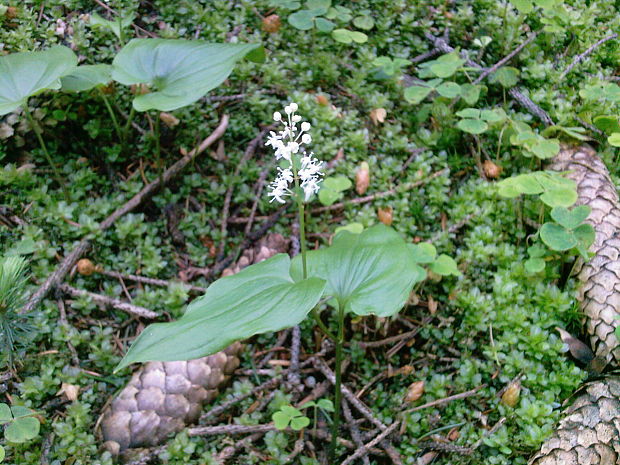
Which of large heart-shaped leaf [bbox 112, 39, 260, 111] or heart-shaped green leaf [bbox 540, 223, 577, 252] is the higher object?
large heart-shaped leaf [bbox 112, 39, 260, 111]

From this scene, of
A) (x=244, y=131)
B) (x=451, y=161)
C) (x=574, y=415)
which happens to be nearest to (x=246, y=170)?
(x=244, y=131)

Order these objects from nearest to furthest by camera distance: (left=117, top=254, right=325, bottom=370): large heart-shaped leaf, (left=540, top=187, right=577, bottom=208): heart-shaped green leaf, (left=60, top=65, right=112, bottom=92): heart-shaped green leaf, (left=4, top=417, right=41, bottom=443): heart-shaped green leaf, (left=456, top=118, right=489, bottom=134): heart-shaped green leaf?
(left=117, top=254, right=325, bottom=370): large heart-shaped leaf
(left=4, top=417, right=41, bottom=443): heart-shaped green leaf
(left=540, top=187, right=577, bottom=208): heart-shaped green leaf
(left=60, top=65, right=112, bottom=92): heart-shaped green leaf
(left=456, top=118, right=489, bottom=134): heart-shaped green leaf

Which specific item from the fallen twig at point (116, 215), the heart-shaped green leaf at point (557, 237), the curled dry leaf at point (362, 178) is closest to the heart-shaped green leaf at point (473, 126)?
the curled dry leaf at point (362, 178)

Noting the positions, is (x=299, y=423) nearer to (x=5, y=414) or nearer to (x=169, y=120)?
(x=5, y=414)

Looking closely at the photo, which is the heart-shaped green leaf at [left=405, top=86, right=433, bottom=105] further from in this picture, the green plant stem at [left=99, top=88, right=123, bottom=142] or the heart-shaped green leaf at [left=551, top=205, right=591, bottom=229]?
the green plant stem at [left=99, top=88, right=123, bottom=142]

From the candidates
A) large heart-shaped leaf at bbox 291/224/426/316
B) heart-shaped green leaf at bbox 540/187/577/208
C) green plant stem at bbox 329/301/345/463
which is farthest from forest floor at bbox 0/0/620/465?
large heart-shaped leaf at bbox 291/224/426/316

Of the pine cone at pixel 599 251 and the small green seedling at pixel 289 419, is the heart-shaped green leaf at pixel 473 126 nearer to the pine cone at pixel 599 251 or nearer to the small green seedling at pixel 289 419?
the pine cone at pixel 599 251

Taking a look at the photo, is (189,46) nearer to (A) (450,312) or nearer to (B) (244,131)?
(B) (244,131)
